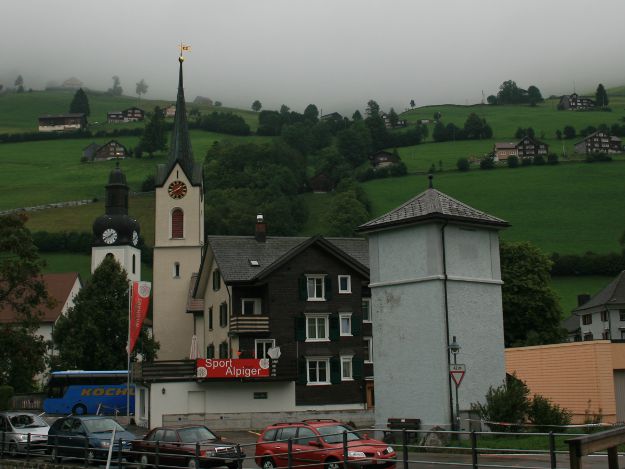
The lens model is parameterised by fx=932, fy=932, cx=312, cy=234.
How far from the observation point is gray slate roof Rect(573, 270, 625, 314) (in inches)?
3351

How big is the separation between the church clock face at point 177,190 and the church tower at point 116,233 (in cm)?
1486

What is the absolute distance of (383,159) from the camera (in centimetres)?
15788

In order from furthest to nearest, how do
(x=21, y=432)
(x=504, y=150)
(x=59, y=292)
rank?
(x=504, y=150)
(x=59, y=292)
(x=21, y=432)

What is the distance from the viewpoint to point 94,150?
174m

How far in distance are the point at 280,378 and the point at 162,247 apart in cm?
3381

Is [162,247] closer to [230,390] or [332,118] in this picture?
[230,390]

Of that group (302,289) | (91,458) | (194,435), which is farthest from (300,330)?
(91,458)

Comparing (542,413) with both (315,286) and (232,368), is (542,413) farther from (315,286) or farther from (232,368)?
(315,286)

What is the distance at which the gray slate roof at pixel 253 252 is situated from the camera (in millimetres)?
55125

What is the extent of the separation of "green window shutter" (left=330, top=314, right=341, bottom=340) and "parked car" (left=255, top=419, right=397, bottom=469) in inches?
1107

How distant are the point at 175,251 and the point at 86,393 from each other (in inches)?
917

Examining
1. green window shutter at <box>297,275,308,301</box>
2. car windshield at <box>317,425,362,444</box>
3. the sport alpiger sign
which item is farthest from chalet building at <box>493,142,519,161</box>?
car windshield at <box>317,425,362,444</box>

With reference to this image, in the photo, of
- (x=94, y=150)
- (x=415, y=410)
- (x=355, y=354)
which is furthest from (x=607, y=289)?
(x=94, y=150)

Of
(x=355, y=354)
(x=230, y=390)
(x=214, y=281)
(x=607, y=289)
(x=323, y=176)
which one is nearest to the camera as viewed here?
(x=230, y=390)
